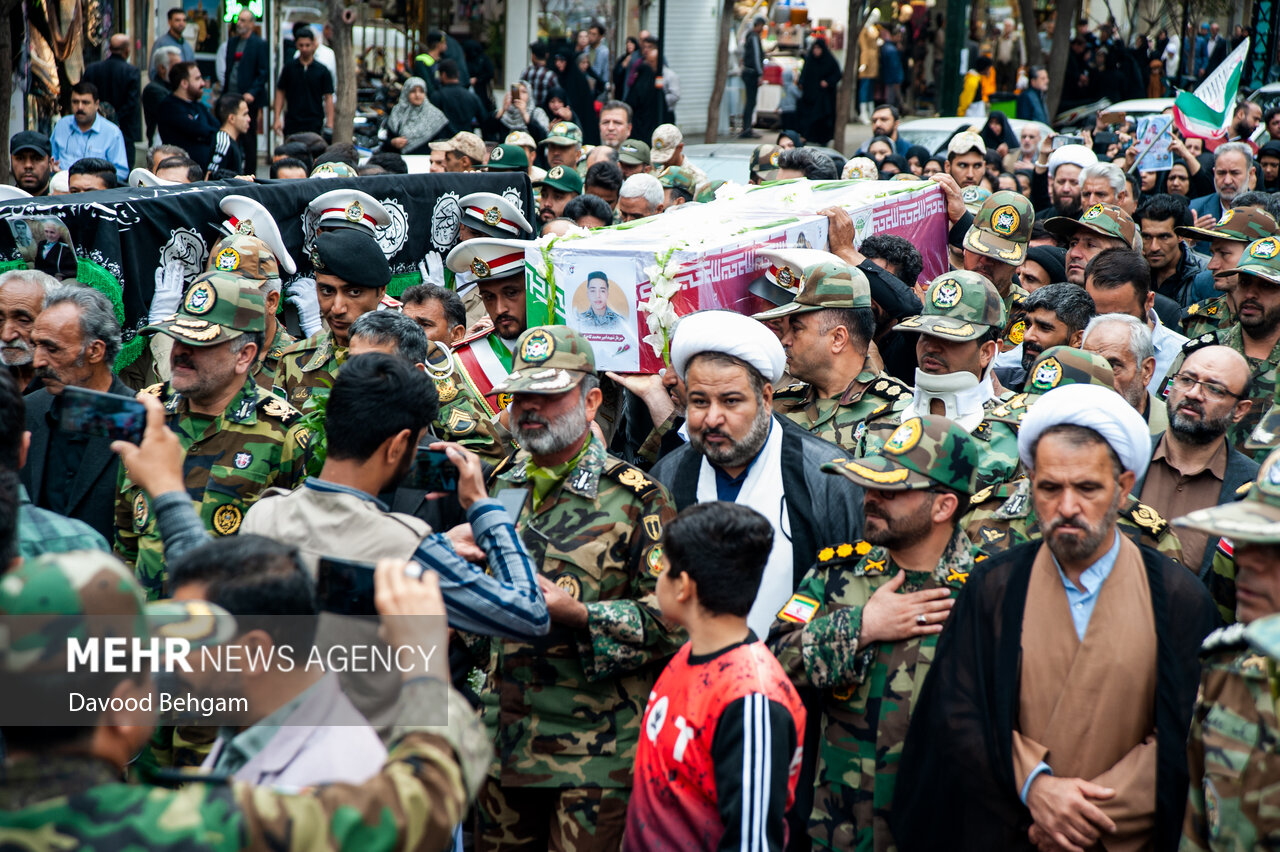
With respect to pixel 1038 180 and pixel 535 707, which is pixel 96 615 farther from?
pixel 1038 180

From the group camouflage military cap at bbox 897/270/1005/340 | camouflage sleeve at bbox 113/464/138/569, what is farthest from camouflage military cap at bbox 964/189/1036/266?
camouflage sleeve at bbox 113/464/138/569

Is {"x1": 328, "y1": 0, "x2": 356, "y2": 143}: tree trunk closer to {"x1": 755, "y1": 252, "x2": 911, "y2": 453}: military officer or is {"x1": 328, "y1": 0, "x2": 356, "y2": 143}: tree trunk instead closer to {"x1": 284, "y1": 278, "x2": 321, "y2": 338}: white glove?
{"x1": 284, "y1": 278, "x2": 321, "y2": 338}: white glove

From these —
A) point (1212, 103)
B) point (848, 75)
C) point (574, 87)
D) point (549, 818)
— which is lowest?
point (549, 818)

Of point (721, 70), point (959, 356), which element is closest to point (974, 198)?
point (959, 356)

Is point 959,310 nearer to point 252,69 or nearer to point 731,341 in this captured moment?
point 731,341

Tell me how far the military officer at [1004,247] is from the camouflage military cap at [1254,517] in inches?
160

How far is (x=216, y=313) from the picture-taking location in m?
4.79

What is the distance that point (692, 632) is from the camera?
10.8 feet

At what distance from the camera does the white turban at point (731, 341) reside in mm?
4379

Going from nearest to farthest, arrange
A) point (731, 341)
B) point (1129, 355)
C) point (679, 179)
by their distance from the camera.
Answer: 1. point (731, 341)
2. point (1129, 355)
3. point (679, 179)

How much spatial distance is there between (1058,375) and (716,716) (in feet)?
8.00

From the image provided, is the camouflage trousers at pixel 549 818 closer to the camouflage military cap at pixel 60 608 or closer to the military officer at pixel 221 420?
the military officer at pixel 221 420

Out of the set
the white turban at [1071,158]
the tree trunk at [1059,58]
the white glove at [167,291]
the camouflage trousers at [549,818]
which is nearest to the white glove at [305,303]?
the white glove at [167,291]

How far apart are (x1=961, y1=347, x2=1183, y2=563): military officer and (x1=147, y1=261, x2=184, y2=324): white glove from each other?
4.40m
